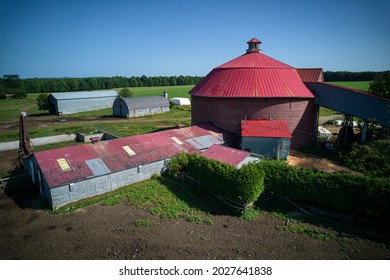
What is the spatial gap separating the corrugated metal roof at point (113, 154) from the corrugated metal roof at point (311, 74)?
15.3m

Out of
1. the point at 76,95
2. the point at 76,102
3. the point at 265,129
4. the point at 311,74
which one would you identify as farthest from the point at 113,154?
the point at 76,95

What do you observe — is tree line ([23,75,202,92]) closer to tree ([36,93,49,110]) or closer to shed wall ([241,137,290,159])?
tree ([36,93,49,110])

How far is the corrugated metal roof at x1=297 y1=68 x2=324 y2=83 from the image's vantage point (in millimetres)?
32531

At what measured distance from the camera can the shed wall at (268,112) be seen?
94.3 ft

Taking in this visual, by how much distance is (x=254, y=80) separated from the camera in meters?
29.4

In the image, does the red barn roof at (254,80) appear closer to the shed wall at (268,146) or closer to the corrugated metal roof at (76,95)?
the shed wall at (268,146)

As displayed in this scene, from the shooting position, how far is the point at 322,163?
997 inches

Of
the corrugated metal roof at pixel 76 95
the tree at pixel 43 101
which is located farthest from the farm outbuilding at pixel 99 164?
the tree at pixel 43 101

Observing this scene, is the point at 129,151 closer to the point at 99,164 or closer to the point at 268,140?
the point at 99,164

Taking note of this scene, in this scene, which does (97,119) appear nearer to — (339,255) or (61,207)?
(61,207)

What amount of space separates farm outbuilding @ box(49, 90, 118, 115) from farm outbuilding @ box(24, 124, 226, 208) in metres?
41.2

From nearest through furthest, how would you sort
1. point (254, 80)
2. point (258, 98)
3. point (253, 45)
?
point (258, 98), point (254, 80), point (253, 45)

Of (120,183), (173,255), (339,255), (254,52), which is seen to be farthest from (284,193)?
(254,52)

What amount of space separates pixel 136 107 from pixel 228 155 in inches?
1528
